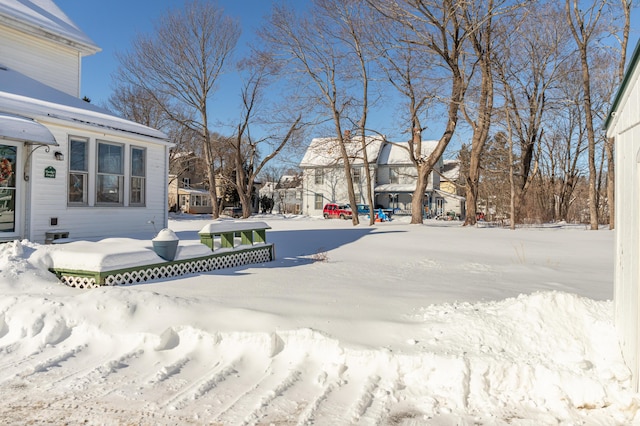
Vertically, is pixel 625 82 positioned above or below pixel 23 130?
below

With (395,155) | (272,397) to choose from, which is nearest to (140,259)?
(272,397)

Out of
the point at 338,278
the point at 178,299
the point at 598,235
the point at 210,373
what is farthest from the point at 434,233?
the point at 210,373

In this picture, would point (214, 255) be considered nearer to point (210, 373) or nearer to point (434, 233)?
point (210, 373)

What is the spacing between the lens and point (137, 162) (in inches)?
456

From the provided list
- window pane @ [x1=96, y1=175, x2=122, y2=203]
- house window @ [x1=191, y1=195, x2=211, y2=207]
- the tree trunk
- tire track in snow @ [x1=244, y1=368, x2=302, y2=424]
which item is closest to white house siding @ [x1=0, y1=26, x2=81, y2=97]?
window pane @ [x1=96, y1=175, x2=122, y2=203]

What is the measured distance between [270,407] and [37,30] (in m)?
13.4

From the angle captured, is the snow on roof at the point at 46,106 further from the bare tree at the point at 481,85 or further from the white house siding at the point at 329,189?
the white house siding at the point at 329,189

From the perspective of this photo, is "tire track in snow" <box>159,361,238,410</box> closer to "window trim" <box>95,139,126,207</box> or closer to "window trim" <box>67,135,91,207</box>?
"window trim" <box>67,135,91,207</box>

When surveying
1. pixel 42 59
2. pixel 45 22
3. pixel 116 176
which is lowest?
pixel 116 176

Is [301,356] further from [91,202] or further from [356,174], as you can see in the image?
[356,174]

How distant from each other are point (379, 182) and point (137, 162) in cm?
3288

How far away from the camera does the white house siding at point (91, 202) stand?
9.38 metres

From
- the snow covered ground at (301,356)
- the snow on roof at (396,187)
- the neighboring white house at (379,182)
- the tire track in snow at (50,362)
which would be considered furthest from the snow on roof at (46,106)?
the snow on roof at (396,187)

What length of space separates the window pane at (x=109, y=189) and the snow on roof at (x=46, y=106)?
1196 millimetres
